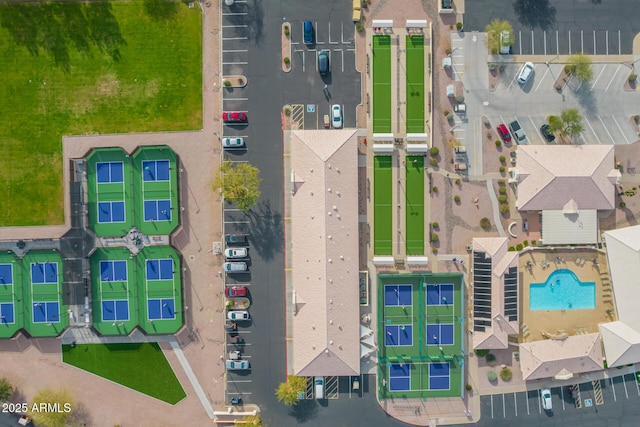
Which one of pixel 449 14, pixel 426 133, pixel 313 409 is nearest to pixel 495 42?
pixel 449 14

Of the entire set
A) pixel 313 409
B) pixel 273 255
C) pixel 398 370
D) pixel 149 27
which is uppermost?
pixel 149 27

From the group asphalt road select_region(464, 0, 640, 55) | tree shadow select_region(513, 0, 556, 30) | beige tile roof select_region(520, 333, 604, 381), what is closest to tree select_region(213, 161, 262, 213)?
asphalt road select_region(464, 0, 640, 55)

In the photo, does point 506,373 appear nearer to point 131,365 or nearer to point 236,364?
point 236,364

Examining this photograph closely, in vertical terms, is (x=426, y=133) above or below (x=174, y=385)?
above

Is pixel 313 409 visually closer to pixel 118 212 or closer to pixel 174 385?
pixel 174 385

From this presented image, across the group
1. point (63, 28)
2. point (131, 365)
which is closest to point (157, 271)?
point (131, 365)

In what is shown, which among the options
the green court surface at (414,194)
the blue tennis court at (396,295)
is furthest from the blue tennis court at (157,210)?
the green court surface at (414,194)
